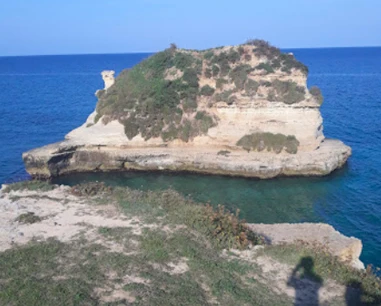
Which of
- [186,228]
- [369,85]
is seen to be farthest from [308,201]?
[369,85]

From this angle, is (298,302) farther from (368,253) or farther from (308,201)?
(308,201)

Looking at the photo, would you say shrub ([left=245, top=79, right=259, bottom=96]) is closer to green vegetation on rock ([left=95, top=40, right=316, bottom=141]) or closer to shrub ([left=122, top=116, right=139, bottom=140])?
green vegetation on rock ([left=95, top=40, right=316, bottom=141])

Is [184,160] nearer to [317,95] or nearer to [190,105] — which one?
[190,105]

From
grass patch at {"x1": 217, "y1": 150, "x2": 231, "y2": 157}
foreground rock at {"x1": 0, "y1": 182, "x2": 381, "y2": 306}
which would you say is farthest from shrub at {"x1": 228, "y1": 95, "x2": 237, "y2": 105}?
foreground rock at {"x1": 0, "y1": 182, "x2": 381, "y2": 306}

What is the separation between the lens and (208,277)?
47.2ft

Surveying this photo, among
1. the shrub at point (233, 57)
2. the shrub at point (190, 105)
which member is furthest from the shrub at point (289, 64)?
the shrub at point (190, 105)

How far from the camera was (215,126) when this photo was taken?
36.2 meters

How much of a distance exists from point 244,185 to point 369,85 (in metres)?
59.8

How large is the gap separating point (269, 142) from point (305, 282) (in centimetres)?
2073

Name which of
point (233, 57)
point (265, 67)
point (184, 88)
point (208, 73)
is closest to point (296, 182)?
point (265, 67)

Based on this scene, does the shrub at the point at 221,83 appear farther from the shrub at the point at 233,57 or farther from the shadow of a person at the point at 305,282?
the shadow of a person at the point at 305,282

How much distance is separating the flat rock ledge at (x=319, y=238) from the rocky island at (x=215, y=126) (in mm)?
11809

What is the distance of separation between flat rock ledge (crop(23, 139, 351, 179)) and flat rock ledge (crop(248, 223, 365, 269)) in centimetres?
1168

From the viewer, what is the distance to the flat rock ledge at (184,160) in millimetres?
32969
